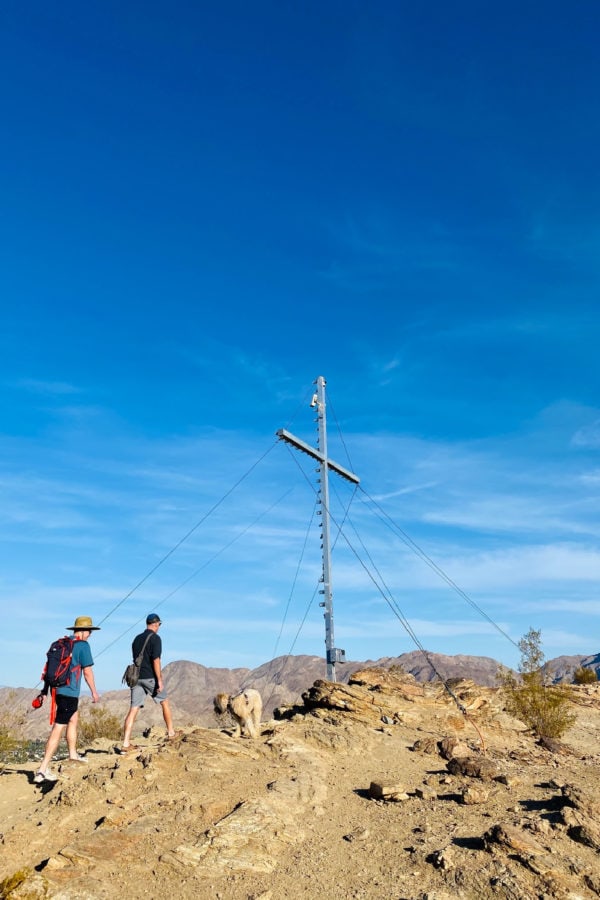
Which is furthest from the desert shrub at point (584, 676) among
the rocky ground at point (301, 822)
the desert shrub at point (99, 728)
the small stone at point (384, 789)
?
the small stone at point (384, 789)

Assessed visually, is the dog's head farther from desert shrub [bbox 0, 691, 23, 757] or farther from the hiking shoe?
desert shrub [bbox 0, 691, 23, 757]

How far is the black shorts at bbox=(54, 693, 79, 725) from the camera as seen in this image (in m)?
10.5

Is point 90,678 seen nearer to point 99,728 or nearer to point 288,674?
point 99,728

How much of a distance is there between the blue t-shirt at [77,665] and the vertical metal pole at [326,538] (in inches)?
358

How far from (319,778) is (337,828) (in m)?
1.95

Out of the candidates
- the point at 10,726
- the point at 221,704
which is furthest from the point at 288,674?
the point at 221,704

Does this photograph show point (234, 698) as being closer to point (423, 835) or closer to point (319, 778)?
point (319, 778)

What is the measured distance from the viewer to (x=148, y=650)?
1136cm

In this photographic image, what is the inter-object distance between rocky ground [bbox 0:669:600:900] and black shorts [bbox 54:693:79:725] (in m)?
0.90

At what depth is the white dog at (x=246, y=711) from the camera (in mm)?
13023

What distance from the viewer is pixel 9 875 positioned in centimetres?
767

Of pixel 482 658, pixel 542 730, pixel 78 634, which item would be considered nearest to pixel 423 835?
pixel 78 634

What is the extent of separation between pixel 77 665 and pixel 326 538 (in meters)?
10.0

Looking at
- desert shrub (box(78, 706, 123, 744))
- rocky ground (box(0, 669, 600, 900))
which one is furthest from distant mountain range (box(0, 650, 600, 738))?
rocky ground (box(0, 669, 600, 900))
